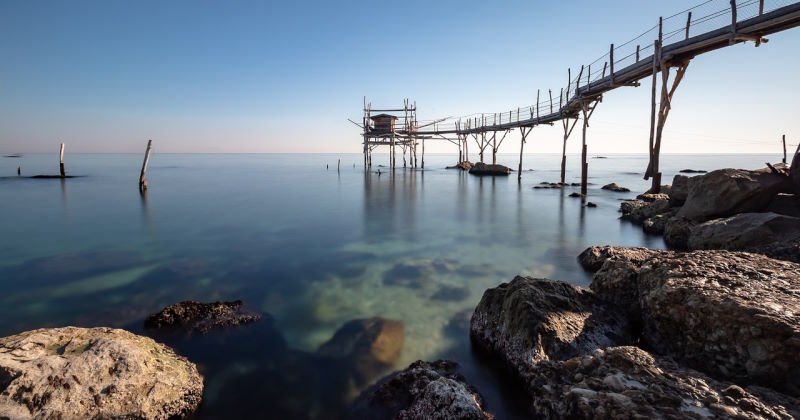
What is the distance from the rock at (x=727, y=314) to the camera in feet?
10.5

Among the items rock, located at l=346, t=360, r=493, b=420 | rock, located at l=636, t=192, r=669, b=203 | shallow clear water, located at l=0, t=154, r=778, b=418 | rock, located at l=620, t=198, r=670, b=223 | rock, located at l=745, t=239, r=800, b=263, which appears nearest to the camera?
rock, located at l=346, t=360, r=493, b=420

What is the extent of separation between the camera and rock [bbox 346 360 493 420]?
3.88 m

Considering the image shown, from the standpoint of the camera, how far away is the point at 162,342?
5.80m

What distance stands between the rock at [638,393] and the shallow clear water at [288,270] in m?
1.19

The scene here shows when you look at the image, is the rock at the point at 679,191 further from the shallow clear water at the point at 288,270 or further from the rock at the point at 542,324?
the rock at the point at 542,324

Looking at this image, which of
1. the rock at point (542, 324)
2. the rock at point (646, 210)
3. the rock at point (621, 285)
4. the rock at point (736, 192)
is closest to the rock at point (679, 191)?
the rock at point (646, 210)

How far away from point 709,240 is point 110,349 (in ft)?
40.3

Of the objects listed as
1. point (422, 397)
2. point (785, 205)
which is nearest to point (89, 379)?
point (422, 397)

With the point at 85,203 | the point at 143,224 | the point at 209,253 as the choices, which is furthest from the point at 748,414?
the point at 85,203

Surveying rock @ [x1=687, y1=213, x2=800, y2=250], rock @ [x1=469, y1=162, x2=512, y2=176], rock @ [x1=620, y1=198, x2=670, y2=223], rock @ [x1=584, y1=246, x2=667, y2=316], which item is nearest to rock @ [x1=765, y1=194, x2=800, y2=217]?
rock @ [x1=687, y1=213, x2=800, y2=250]

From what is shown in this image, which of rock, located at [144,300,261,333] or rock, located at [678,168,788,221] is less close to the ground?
rock, located at [678,168,788,221]

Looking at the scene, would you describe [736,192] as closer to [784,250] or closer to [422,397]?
[784,250]

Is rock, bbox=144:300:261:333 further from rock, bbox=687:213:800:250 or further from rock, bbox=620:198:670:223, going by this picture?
rock, bbox=620:198:670:223

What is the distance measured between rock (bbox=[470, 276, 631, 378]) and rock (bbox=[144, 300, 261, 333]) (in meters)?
4.48
